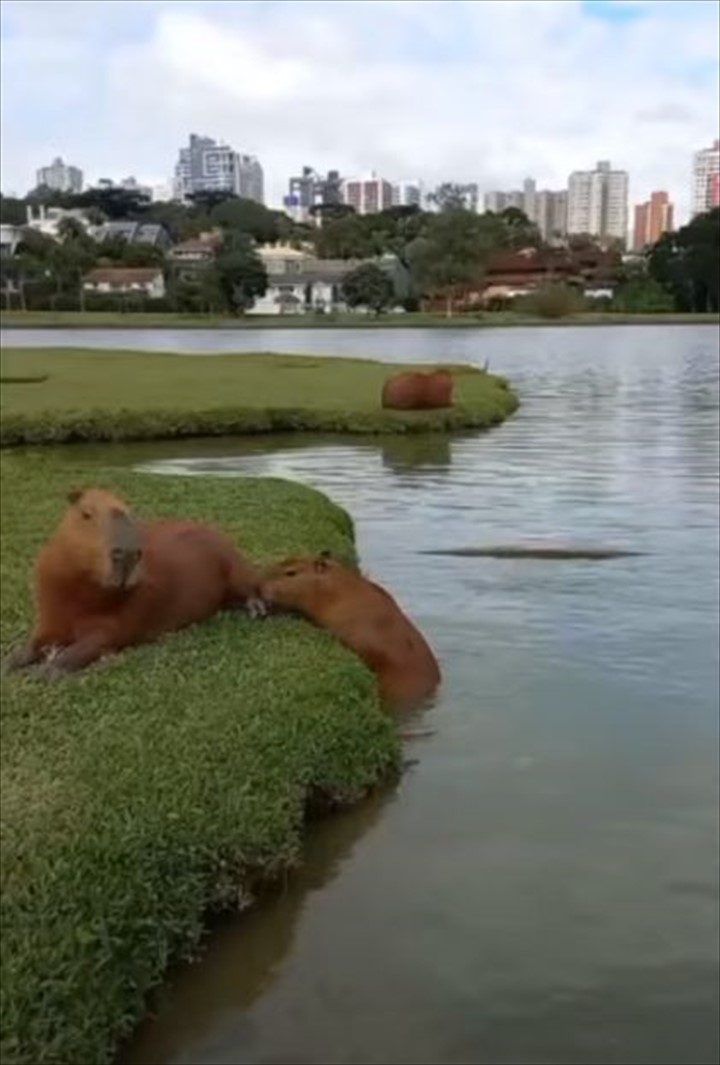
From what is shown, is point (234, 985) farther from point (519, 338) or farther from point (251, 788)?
point (519, 338)

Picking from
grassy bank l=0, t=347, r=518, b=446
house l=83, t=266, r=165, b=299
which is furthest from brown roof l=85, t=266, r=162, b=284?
grassy bank l=0, t=347, r=518, b=446

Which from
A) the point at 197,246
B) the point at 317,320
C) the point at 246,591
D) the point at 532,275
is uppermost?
the point at 197,246

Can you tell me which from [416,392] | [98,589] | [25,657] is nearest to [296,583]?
[98,589]

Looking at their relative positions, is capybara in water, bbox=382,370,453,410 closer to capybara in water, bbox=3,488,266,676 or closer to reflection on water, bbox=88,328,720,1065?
reflection on water, bbox=88,328,720,1065

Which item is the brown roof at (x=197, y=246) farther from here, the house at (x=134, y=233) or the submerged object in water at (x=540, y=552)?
the submerged object in water at (x=540, y=552)

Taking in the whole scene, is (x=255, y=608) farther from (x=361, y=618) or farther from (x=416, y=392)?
(x=416, y=392)

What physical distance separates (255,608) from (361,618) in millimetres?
521

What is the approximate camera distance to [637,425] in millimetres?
22078

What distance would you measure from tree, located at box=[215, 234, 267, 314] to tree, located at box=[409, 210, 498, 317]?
10009 millimetres

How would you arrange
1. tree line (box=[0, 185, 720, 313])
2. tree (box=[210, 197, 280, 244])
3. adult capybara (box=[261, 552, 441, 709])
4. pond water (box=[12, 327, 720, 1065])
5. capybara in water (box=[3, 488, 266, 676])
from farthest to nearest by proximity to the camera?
1. tree (box=[210, 197, 280, 244])
2. tree line (box=[0, 185, 720, 313])
3. adult capybara (box=[261, 552, 441, 709])
4. capybara in water (box=[3, 488, 266, 676])
5. pond water (box=[12, 327, 720, 1065])

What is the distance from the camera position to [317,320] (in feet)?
269

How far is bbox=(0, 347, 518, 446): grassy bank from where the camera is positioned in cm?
1955

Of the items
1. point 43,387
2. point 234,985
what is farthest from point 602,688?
point 43,387

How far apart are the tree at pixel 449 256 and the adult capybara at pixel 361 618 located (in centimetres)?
A: 8029
